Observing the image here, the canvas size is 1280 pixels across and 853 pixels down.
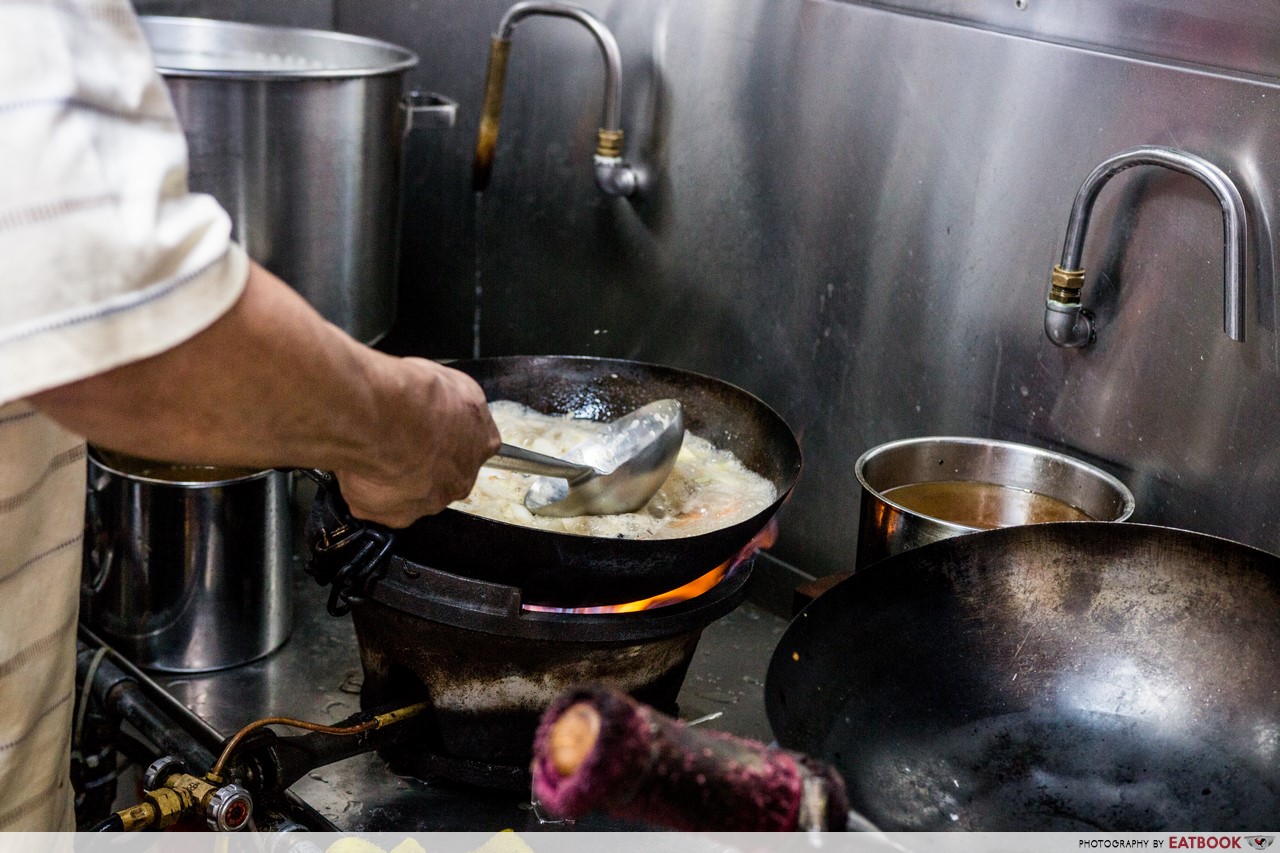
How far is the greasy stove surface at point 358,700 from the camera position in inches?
62.8

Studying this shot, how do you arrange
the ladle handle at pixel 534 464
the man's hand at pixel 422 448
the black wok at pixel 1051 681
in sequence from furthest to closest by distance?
the ladle handle at pixel 534 464 → the black wok at pixel 1051 681 → the man's hand at pixel 422 448

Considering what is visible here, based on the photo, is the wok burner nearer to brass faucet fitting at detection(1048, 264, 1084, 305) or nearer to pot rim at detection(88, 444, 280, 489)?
pot rim at detection(88, 444, 280, 489)

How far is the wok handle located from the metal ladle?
2.91 ft

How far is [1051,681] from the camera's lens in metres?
1.29

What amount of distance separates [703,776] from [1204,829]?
2.30ft

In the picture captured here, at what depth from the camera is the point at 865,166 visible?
1987 millimetres

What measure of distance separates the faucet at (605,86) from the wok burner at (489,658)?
102 cm

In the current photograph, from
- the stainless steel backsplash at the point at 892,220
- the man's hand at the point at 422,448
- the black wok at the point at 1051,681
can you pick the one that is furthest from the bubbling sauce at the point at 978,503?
the man's hand at the point at 422,448

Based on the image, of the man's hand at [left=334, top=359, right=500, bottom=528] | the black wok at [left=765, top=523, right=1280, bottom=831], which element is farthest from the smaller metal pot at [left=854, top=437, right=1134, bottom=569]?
the man's hand at [left=334, top=359, right=500, bottom=528]

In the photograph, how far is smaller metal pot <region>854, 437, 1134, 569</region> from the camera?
158 cm

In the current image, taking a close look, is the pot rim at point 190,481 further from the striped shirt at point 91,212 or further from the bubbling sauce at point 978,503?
the striped shirt at point 91,212

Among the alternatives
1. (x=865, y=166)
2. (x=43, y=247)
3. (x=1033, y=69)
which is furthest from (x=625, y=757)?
(x=865, y=166)

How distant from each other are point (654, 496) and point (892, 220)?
2.06ft

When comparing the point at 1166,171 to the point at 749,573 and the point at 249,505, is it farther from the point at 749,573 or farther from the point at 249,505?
the point at 249,505
